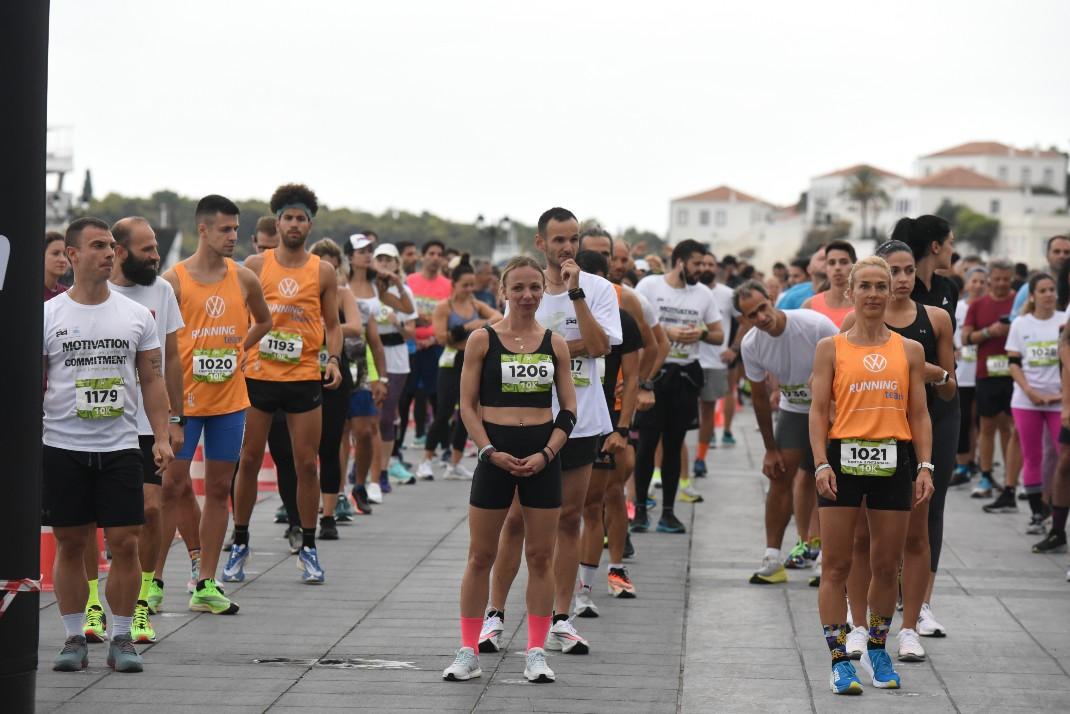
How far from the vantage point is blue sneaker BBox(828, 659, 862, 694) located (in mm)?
6633

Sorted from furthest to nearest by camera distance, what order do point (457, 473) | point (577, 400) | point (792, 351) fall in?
point (457, 473) → point (792, 351) → point (577, 400)

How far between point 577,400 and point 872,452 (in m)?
1.57

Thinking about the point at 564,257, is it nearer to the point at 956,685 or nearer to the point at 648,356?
the point at 648,356

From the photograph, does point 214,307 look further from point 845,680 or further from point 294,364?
point 845,680

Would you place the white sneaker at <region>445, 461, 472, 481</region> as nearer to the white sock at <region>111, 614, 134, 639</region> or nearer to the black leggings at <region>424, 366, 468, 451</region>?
the black leggings at <region>424, 366, 468, 451</region>

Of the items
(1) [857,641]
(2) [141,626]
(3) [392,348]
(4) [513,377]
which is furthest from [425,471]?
(1) [857,641]

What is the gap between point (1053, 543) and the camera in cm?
1113

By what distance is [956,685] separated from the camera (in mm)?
6879

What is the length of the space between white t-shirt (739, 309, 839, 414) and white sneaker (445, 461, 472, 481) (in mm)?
6533

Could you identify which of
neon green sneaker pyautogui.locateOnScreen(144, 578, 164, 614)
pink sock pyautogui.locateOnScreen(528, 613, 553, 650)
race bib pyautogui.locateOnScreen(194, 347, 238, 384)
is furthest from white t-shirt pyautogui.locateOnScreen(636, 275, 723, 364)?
pink sock pyautogui.locateOnScreen(528, 613, 553, 650)

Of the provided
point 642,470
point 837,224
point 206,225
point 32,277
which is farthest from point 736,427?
point 837,224

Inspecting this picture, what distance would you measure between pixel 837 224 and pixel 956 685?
16072 centimetres

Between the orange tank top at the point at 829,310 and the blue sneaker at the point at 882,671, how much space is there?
3.14 m

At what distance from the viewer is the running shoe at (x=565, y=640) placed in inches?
294
